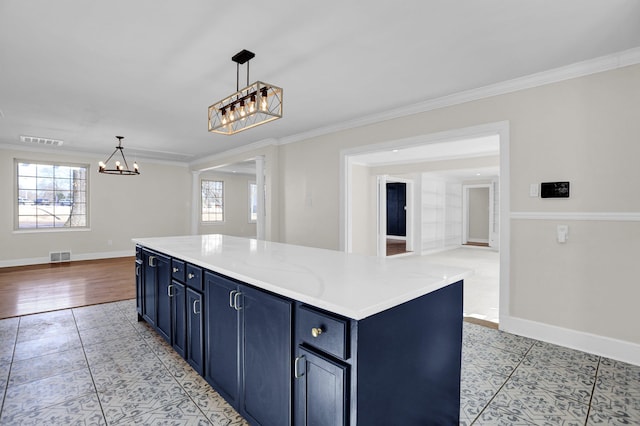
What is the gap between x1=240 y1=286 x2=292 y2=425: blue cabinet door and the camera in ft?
4.64

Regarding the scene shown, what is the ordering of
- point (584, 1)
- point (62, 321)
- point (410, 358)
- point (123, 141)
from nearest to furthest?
point (410, 358) < point (584, 1) < point (62, 321) < point (123, 141)

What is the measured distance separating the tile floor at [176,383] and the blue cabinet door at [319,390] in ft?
2.29

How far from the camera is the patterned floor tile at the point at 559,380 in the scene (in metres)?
2.07

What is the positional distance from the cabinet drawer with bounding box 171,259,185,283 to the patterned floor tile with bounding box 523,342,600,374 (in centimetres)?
265

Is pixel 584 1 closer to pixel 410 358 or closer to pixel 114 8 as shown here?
pixel 410 358

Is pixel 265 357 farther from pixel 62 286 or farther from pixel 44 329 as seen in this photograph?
pixel 62 286

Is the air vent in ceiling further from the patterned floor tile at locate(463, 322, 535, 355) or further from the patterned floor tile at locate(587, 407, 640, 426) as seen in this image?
the patterned floor tile at locate(587, 407, 640, 426)

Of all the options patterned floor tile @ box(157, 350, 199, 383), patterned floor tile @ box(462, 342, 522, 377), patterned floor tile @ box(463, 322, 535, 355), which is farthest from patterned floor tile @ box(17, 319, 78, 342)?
patterned floor tile @ box(463, 322, 535, 355)

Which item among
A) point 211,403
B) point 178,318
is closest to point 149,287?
point 178,318

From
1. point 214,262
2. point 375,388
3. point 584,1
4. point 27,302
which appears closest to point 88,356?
point 214,262

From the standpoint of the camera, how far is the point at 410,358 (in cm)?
138

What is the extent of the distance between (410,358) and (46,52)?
3.38 metres

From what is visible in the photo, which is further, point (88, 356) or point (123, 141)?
point (123, 141)

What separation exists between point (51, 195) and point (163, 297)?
624 centimetres
